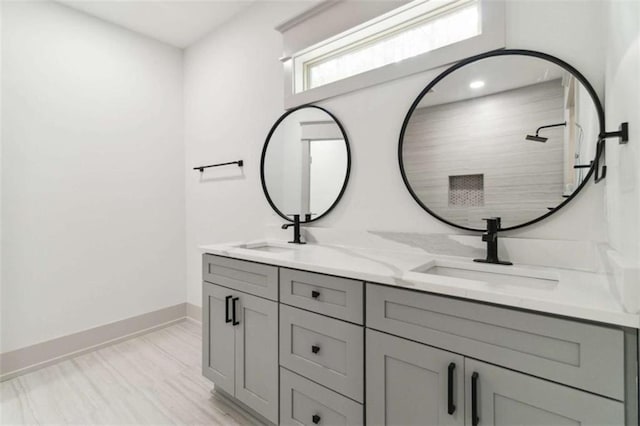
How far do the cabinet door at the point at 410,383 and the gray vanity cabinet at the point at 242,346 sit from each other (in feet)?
1.74

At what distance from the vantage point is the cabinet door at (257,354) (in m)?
1.47

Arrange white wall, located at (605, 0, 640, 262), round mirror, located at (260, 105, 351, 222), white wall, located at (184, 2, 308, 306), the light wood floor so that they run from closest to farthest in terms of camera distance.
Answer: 1. white wall, located at (605, 0, 640, 262)
2. the light wood floor
3. round mirror, located at (260, 105, 351, 222)
4. white wall, located at (184, 2, 308, 306)

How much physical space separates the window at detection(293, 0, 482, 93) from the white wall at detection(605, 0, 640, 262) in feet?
1.97

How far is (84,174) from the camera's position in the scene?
2453 mm

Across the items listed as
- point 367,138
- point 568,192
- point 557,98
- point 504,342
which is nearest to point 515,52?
point 557,98

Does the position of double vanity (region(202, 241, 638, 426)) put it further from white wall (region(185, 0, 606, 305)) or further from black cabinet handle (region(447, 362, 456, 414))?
white wall (region(185, 0, 606, 305))

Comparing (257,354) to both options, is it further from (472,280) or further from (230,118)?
(230,118)

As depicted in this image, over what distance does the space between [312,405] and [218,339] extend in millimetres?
732

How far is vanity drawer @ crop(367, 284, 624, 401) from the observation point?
0.75 meters

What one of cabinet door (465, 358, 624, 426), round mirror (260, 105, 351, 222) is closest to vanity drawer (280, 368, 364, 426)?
cabinet door (465, 358, 624, 426)

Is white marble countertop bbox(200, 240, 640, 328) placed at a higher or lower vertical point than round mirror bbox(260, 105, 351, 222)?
lower

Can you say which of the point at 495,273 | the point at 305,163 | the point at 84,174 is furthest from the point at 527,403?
the point at 84,174

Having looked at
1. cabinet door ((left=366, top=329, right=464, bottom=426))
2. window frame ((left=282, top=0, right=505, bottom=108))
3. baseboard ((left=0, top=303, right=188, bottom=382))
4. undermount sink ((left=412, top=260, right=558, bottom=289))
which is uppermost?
window frame ((left=282, top=0, right=505, bottom=108))

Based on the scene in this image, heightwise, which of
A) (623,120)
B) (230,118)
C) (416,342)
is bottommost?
(416,342)
